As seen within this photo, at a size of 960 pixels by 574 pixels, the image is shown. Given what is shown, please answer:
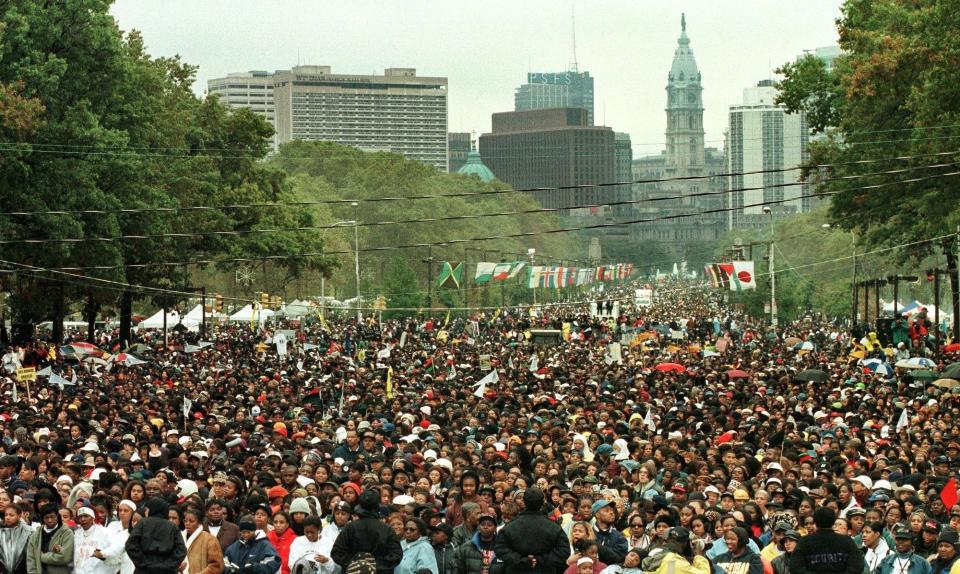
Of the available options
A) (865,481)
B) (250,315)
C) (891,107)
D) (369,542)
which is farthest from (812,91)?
(369,542)

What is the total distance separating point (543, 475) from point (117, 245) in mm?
34720

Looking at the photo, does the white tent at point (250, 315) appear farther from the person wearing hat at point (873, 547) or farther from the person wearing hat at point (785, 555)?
the person wearing hat at point (785, 555)

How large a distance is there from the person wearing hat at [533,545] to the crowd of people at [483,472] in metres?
0.02

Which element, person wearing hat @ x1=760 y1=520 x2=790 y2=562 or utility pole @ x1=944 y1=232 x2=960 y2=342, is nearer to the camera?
person wearing hat @ x1=760 y1=520 x2=790 y2=562

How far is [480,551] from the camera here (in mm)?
12750

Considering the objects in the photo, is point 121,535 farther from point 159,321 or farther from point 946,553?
point 159,321

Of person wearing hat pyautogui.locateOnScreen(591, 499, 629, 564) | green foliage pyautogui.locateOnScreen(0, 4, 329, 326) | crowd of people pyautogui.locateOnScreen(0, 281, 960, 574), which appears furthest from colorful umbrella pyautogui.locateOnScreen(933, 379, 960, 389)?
green foliage pyautogui.locateOnScreen(0, 4, 329, 326)

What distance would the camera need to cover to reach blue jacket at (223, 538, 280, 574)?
1255 cm

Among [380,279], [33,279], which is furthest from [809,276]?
[33,279]

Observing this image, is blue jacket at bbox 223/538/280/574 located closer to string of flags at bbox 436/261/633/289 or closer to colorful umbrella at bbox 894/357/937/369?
colorful umbrella at bbox 894/357/937/369

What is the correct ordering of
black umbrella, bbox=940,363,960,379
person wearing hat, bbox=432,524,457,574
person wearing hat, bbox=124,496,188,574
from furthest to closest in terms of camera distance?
1. black umbrella, bbox=940,363,960,379
2. person wearing hat, bbox=432,524,457,574
3. person wearing hat, bbox=124,496,188,574

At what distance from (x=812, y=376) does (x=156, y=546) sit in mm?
25049

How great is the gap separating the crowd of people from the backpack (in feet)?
0.05

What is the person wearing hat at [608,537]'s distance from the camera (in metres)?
12.8
